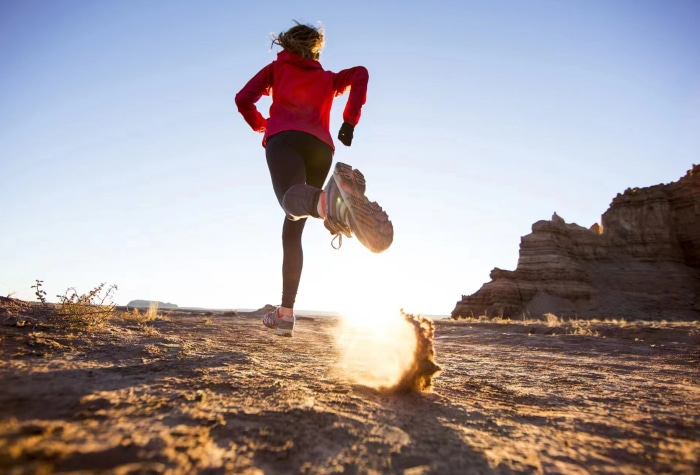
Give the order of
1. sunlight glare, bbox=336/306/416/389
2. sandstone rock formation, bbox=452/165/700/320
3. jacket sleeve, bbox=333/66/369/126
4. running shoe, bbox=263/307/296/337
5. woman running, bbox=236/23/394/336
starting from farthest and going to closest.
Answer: sandstone rock formation, bbox=452/165/700/320 → running shoe, bbox=263/307/296/337 → jacket sleeve, bbox=333/66/369/126 → woman running, bbox=236/23/394/336 → sunlight glare, bbox=336/306/416/389

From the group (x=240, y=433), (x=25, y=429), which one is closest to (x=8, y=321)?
(x=25, y=429)

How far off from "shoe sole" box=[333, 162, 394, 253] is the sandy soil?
71cm

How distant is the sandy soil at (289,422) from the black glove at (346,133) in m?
1.61

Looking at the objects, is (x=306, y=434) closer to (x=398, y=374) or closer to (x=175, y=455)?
(x=175, y=455)

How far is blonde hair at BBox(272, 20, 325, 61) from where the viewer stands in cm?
298

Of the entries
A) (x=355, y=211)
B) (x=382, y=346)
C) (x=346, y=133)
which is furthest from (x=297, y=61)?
(x=382, y=346)

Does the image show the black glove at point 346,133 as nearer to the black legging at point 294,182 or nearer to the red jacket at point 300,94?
the red jacket at point 300,94

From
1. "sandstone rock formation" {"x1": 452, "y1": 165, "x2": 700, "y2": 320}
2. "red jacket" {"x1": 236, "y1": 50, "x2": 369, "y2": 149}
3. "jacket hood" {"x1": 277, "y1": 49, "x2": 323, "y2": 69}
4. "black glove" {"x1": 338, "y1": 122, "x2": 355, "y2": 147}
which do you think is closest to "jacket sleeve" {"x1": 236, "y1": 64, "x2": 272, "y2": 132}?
"red jacket" {"x1": 236, "y1": 50, "x2": 369, "y2": 149}

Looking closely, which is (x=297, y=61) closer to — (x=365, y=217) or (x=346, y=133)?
(x=346, y=133)

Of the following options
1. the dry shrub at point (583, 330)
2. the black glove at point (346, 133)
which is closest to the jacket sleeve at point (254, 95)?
the black glove at point (346, 133)

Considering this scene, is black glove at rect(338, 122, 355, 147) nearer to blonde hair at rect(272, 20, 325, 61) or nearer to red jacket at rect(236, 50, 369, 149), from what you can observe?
red jacket at rect(236, 50, 369, 149)

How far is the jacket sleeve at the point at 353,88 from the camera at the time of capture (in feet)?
8.91

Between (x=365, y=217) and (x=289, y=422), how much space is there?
1090 mm

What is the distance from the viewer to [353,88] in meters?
2.85
